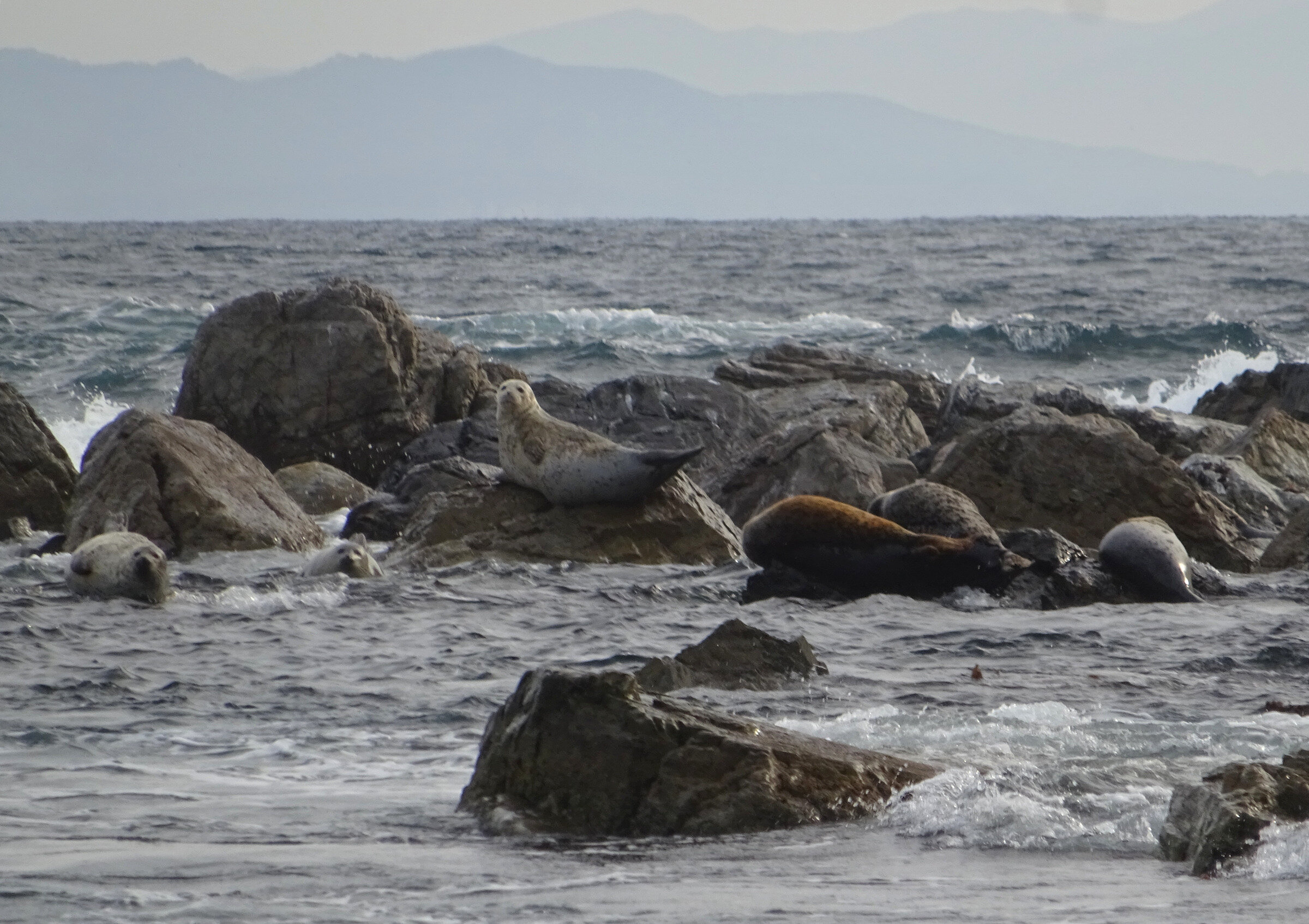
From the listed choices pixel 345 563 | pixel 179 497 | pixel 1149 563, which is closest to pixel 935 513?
pixel 1149 563

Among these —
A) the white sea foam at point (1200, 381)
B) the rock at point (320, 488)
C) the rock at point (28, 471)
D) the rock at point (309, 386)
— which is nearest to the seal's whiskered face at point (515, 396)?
the rock at point (320, 488)

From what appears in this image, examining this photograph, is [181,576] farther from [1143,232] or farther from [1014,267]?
[1143,232]

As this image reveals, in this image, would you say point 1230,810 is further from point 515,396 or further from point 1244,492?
point 1244,492

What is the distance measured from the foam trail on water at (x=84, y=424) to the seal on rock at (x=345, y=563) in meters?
8.32

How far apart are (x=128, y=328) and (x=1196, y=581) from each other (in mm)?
21933

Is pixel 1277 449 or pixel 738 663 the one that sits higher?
pixel 1277 449

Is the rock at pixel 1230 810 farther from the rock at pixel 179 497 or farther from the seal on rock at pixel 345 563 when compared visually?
the rock at pixel 179 497

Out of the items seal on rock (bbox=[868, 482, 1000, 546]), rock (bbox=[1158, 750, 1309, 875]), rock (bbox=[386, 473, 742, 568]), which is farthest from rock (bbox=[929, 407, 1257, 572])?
rock (bbox=[1158, 750, 1309, 875])

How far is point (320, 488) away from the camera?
13.7m

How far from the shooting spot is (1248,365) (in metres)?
24.8

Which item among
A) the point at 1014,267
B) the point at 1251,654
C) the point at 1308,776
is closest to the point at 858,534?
the point at 1251,654

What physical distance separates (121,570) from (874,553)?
4.11 meters

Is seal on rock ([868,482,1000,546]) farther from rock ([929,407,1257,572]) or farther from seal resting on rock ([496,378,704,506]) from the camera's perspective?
rock ([929,407,1257,572])

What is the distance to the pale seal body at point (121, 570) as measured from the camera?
29.0 feet
